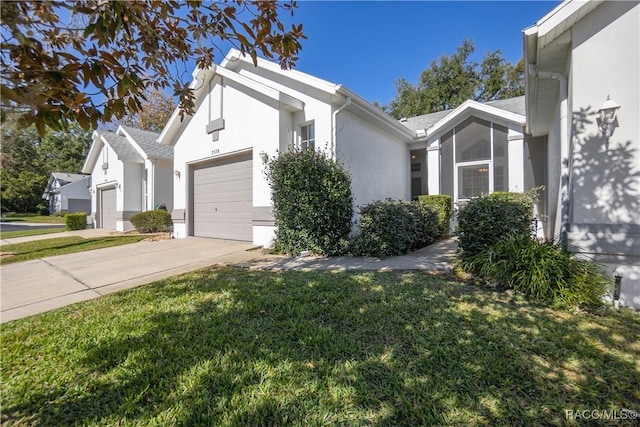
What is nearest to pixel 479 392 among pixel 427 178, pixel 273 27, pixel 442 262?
pixel 273 27

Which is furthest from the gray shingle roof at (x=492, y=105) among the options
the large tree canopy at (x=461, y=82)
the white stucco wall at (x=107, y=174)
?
the white stucco wall at (x=107, y=174)

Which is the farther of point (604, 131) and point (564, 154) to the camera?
point (564, 154)

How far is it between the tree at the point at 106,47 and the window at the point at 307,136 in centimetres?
555

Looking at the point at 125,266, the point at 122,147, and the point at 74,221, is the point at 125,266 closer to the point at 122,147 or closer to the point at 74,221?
the point at 122,147

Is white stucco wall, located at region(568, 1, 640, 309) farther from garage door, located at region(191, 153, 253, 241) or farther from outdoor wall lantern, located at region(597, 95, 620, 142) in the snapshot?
garage door, located at region(191, 153, 253, 241)

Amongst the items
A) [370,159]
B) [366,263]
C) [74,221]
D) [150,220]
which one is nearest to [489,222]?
[366,263]

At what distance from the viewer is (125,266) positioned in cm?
677

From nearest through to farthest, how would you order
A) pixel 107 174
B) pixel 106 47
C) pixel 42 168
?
1. pixel 106 47
2. pixel 107 174
3. pixel 42 168

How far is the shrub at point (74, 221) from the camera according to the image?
17.2 metres

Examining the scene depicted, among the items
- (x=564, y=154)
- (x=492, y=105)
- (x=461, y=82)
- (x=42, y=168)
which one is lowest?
(x=564, y=154)

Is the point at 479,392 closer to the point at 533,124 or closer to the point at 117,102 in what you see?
the point at 117,102

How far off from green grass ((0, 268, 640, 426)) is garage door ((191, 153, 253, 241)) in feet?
18.0

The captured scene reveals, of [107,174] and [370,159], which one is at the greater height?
[107,174]

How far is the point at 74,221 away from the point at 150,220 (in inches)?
300
